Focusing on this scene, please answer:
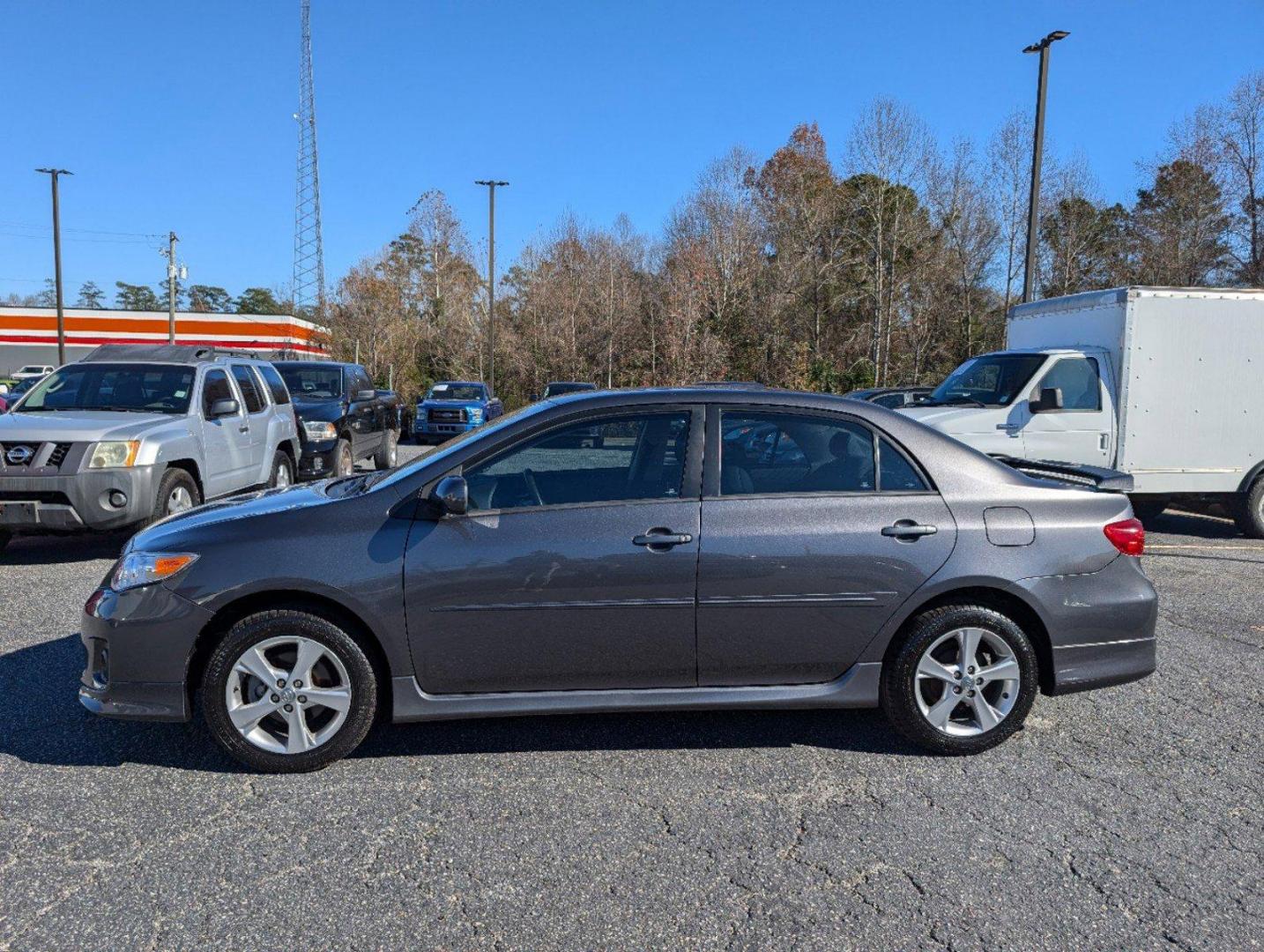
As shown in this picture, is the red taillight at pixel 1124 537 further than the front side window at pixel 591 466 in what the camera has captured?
Yes

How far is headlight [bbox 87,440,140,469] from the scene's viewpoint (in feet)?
26.1

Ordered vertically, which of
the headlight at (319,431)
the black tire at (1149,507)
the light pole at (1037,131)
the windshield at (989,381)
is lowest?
the black tire at (1149,507)

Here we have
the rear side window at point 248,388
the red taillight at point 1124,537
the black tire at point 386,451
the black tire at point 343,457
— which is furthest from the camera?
the black tire at point 386,451

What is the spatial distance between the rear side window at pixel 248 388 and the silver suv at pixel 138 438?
0.05 feet

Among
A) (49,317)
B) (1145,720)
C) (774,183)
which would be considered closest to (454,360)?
(774,183)

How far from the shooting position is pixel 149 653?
3.94 m

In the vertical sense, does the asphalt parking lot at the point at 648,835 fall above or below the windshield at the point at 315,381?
below

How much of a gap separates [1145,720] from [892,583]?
1.75 meters

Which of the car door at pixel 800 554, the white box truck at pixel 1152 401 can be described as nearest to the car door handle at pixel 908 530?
the car door at pixel 800 554

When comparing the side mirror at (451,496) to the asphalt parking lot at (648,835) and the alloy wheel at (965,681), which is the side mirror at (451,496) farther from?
the alloy wheel at (965,681)

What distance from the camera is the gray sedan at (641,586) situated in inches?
156

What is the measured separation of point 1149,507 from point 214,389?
1098 cm

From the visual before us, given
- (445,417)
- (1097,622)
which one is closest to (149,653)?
(1097,622)

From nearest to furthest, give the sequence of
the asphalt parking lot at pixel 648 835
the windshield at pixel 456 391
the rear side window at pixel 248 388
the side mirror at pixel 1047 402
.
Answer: the asphalt parking lot at pixel 648 835 → the side mirror at pixel 1047 402 → the rear side window at pixel 248 388 → the windshield at pixel 456 391
